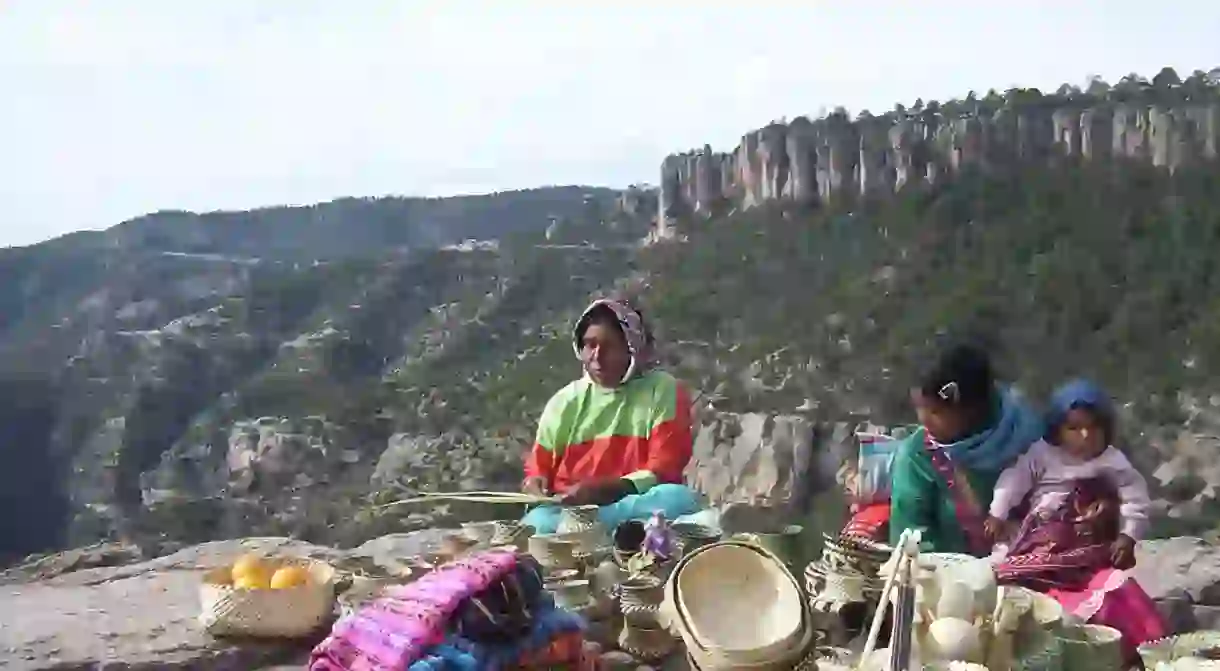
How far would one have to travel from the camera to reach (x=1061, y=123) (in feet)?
118

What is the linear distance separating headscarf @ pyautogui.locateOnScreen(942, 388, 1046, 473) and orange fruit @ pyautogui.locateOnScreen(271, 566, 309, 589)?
1.87 meters

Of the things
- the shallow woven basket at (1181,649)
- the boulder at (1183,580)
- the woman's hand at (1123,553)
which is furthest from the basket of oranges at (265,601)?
the boulder at (1183,580)

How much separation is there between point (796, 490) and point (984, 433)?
61.5ft

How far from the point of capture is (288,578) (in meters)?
3.03

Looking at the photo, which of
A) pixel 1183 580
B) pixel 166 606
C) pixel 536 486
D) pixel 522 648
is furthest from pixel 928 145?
pixel 522 648

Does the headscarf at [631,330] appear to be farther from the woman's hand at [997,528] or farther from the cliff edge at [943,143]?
the cliff edge at [943,143]

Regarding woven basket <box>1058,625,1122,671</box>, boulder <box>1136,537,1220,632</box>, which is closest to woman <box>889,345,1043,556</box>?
woven basket <box>1058,625,1122,671</box>

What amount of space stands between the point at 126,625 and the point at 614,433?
179 centimetres

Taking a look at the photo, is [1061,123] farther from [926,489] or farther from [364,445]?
[926,489]

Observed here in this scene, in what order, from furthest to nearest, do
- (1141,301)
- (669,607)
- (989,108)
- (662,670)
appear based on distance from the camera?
(989,108) < (1141,301) < (662,670) < (669,607)

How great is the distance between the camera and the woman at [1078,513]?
290cm

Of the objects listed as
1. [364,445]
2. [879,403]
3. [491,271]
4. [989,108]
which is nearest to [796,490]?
[879,403]

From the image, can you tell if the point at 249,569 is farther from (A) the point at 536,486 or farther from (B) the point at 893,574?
(B) the point at 893,574

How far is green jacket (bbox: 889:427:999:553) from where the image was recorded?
127 inches
